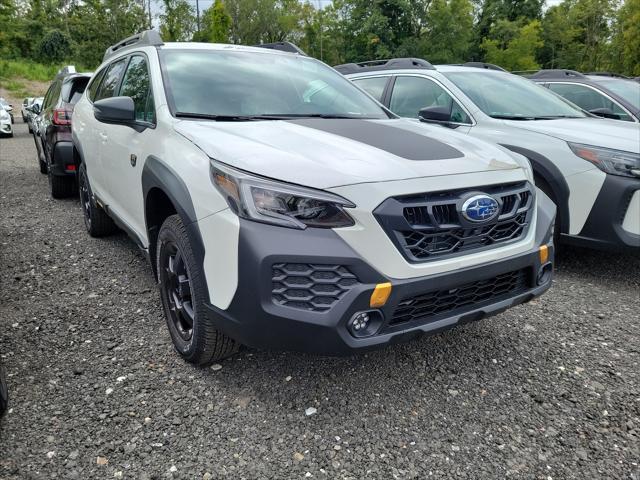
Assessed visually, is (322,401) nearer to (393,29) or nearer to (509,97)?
(509,97)

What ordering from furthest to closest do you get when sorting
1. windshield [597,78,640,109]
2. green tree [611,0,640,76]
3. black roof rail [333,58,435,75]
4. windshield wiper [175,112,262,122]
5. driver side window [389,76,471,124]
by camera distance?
green tree [611,0,640,76] < windshield [597,78,640,109] < black roof rail [333,58,435,75] < driver side window [389,76,471,124] < windshield wiper [175,112,262,122]

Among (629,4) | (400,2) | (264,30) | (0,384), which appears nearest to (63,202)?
(0,384)

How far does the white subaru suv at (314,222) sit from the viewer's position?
2.02 meters

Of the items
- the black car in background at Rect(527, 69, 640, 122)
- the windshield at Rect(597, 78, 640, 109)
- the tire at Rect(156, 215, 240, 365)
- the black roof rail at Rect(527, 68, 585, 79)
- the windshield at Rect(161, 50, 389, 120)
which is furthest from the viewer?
the black roof rail at Rect(527, 68, 585, 79)

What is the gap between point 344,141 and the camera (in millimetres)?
2510

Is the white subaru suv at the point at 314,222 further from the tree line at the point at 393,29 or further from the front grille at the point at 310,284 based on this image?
the tree line at the point at 393,29

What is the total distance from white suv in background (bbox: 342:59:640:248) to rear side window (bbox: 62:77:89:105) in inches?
156

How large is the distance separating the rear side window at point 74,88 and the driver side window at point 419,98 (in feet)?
13.3

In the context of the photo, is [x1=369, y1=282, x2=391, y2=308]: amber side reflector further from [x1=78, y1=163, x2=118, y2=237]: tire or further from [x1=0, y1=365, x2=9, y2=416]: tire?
[x1=78, y1=163, x2=118, y2=237]: tire

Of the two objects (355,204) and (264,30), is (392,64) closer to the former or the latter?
(355,204)

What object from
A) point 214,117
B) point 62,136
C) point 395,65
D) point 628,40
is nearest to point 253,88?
point 214,117

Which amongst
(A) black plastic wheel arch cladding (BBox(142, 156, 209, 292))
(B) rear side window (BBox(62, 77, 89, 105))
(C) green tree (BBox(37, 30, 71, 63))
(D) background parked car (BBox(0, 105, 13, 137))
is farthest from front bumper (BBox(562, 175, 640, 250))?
(C) green tree (BBox(37, 30, 71, 63))

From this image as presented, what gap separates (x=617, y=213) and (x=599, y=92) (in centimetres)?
410

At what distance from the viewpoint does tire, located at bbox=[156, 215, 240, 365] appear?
2357 mm
